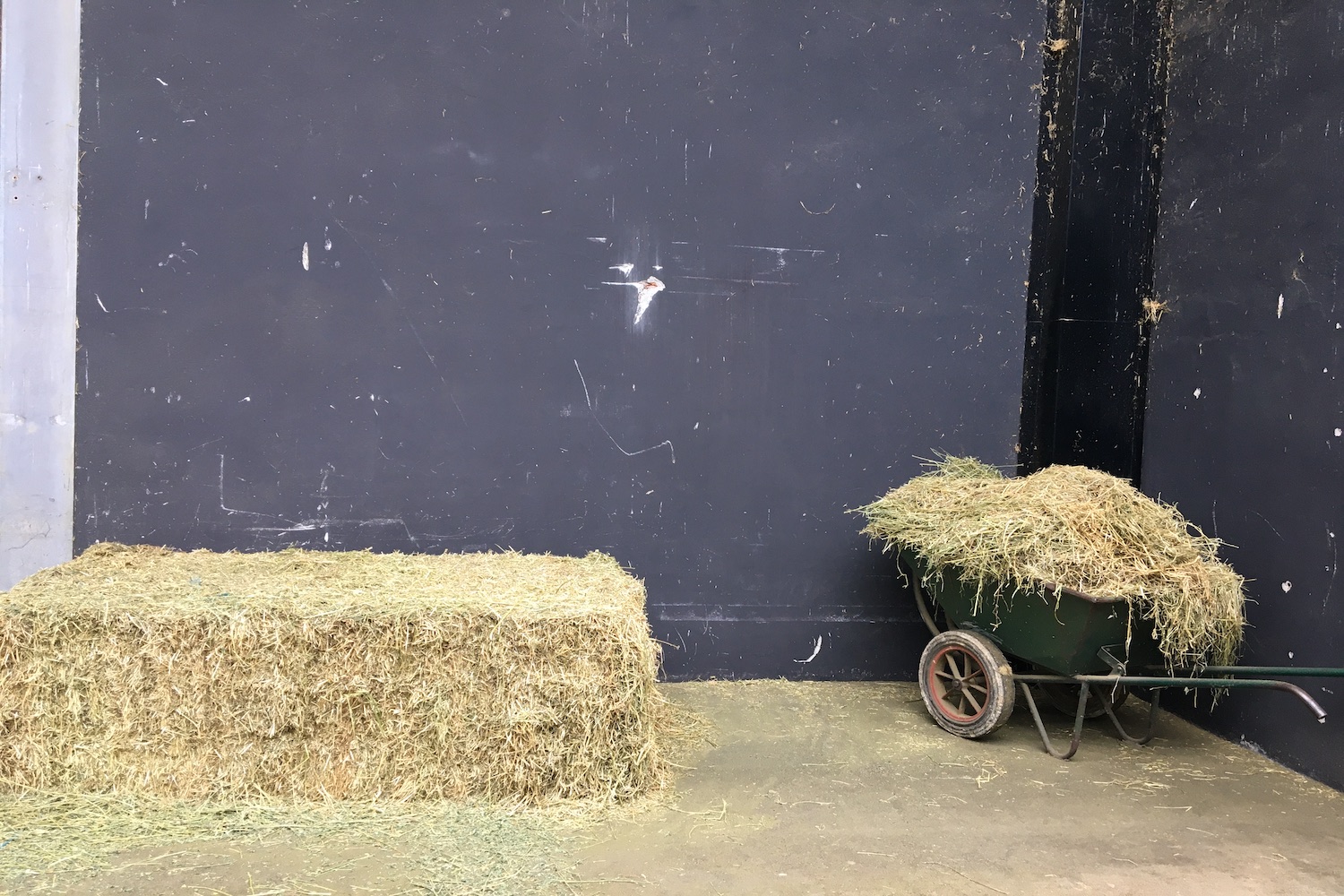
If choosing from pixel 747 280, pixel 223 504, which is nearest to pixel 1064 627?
pixel 747 280

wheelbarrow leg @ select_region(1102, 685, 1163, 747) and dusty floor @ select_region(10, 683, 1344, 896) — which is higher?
wheelbarrow leg @ select_region(1102, 685, 1163, 747)

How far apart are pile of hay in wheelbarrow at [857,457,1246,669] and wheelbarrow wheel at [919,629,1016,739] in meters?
0.26

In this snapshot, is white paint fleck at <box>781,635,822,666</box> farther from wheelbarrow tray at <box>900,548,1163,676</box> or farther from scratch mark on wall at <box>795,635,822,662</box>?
wheelbarrow tray at <box>900,548,1163,676</box>

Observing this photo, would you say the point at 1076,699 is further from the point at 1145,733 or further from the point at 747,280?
the point at 747,280

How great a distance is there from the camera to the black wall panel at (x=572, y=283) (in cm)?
440

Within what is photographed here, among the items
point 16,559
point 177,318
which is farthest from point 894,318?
point 16,559

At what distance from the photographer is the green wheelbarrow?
3.70 m

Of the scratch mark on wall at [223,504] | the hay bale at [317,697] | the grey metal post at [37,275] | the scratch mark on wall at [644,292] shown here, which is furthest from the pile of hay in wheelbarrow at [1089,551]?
the grey metal post at [37,275]

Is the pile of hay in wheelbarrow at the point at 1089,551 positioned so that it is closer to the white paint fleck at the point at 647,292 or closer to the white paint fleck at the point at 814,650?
the white paint fleck at the point at 814,650

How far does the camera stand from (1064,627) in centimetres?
377

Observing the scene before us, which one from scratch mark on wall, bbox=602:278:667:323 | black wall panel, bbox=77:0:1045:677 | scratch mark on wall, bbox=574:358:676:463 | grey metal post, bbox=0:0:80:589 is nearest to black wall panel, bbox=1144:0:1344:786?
black wall panel, bbox=77:0:1045:677

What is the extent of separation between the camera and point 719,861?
3.05 metres

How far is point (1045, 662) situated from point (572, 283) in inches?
102

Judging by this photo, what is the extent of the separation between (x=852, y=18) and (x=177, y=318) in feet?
11.1
